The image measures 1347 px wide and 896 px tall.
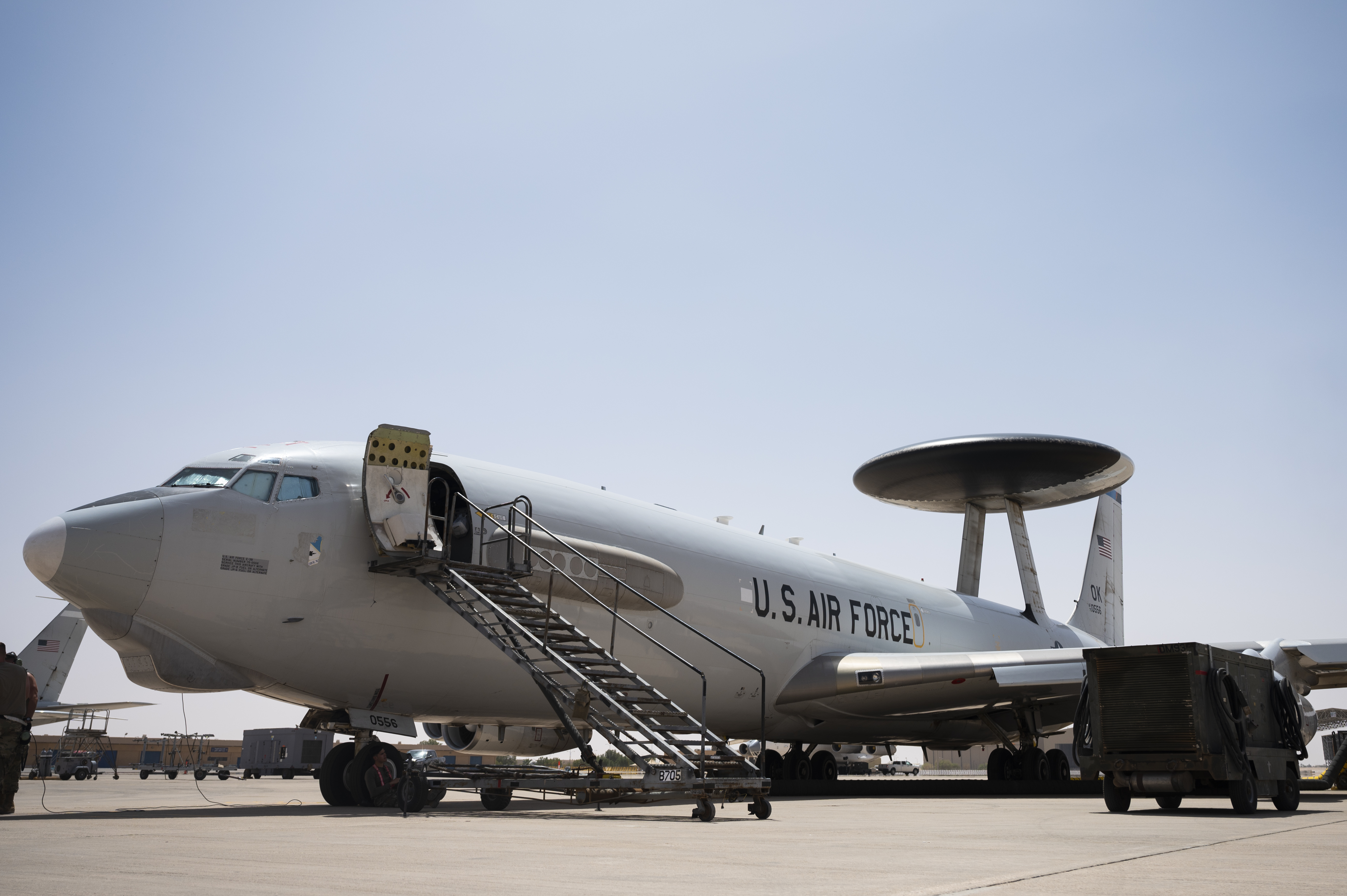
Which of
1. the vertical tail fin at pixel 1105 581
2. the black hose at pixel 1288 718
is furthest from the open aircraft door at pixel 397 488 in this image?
the vertical tail fin at pixel 1105 581

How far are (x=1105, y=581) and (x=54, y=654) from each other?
35.9m

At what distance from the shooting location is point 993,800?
1698 centimetres

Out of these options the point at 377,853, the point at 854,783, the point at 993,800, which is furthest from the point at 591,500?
the point at 854,783

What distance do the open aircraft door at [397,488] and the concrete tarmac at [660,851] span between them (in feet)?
10.3

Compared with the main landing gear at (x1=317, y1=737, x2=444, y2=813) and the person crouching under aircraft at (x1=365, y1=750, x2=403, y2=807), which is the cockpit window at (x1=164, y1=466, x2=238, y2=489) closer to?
the main landing gear at (x1=317, y1=737, x2=444, y2=813)

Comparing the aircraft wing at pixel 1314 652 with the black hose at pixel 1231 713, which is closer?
the black hose at pixel 1231 713

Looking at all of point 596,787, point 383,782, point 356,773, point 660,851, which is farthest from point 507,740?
point 660,851

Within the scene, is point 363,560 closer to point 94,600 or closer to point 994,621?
point 94,600

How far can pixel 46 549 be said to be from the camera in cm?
1130

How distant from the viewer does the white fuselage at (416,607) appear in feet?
39.7

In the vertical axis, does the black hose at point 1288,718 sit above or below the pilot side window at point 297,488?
below

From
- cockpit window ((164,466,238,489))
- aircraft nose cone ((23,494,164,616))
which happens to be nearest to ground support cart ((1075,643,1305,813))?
cockpit window ((164,466,238,489))

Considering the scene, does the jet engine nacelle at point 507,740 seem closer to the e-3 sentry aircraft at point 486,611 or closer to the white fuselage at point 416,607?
the e-3 sentry aircraft at point 486,611

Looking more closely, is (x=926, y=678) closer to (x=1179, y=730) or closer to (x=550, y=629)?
(x=1179, y=730)
